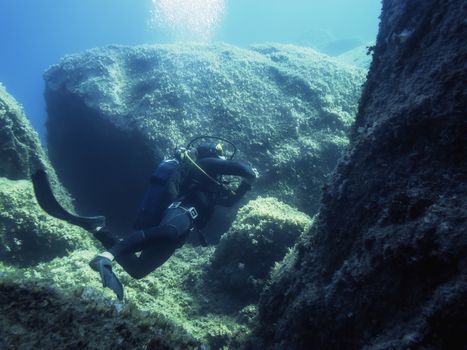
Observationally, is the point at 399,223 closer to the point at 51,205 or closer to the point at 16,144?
the point at 51,205

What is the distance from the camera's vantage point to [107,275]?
13.0 ft

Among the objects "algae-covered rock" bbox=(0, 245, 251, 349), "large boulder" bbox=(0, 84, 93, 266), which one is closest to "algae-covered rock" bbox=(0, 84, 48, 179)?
"large boulder" bbox=(0, 84, 93, 266)

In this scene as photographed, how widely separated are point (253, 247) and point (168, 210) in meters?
1.55

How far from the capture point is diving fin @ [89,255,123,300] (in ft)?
12.4

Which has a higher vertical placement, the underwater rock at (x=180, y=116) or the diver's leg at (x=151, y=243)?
the underwater rock at (x=180, y=116)

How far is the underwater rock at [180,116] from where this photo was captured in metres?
8.06

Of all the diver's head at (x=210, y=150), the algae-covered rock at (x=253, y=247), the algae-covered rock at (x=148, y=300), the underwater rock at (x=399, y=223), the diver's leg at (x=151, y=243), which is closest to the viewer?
the underwater rock at (x=399, y=223)

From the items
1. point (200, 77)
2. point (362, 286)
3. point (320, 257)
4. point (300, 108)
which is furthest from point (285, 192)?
point (362, 286)

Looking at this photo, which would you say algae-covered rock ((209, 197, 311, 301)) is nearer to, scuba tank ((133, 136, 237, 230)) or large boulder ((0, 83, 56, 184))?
scuba tank ((133, 136, 237, 230))

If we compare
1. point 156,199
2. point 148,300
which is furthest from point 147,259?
point 156,199

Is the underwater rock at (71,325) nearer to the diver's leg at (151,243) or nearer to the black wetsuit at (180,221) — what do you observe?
the diver's leg at (151,243)

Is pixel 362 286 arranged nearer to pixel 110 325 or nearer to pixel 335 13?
pixel 110 325

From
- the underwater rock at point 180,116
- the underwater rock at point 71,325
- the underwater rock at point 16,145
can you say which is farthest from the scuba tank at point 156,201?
the underwater rock at point 16,145

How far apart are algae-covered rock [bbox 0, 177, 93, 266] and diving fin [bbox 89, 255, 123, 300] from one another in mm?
2563
